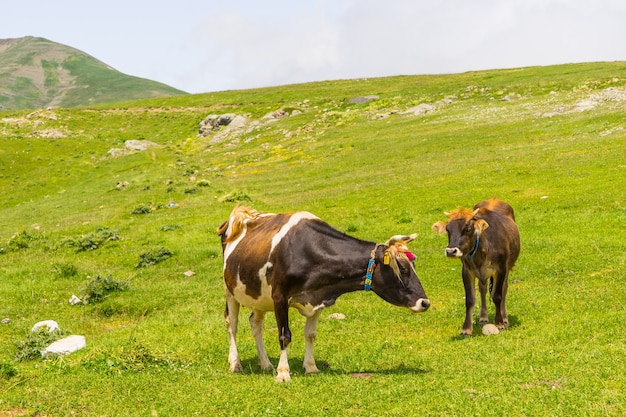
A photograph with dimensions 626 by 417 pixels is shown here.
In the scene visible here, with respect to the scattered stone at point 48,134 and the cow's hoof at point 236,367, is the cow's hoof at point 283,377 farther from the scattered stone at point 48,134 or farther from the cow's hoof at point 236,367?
the scattered stone at point 48,134

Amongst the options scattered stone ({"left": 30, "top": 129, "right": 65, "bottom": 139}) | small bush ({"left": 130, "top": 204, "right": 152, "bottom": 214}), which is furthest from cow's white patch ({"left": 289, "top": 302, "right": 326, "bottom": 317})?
scattered stone ({"left": 30, "top": 129, "right": 65, "bottom": 139})

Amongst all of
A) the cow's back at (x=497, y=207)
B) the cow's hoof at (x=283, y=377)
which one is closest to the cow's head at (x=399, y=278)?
the cow's hoof at (x=283, y=377)

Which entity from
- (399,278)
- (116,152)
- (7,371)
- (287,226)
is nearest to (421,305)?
(399,278)

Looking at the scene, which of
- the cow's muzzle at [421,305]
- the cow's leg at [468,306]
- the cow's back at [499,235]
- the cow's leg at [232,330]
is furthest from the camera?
the cow's back at [499,235]

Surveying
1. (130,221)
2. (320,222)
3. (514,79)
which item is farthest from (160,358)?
(514,79)

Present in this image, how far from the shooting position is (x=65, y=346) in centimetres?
1398

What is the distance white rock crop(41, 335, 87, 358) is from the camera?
13.7 m

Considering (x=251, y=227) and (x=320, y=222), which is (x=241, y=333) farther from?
(x=320, y=222)

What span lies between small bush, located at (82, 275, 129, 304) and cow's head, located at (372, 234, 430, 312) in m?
12.8

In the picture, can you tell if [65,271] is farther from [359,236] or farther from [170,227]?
[359,236]

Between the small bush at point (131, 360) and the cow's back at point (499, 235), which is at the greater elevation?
the cow's back at point (499, 235)

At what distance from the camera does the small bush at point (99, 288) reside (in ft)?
65.5

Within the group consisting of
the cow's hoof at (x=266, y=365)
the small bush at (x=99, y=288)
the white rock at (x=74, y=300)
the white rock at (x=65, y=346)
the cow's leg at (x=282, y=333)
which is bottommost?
the white rock at (x=74, y=300)

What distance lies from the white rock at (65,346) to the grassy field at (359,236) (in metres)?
0.47
